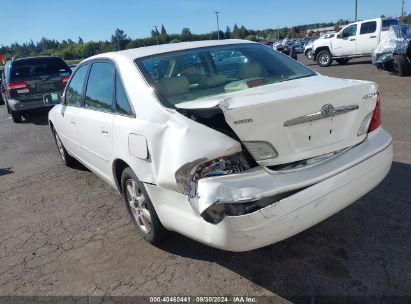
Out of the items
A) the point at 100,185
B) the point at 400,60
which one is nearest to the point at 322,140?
the point at 100,185

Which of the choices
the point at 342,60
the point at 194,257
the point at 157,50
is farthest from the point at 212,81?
the point at 342,60

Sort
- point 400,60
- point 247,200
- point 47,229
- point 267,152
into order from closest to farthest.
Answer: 1. point 247,200
2. point 267,152
3. point 47,229
4. point 400,60

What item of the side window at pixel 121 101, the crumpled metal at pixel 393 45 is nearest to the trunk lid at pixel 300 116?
the side window at pixel 121 101

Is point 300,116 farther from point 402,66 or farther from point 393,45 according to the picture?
point 393,45

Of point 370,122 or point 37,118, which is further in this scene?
point 37,118

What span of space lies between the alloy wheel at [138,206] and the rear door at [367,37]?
54.1ft

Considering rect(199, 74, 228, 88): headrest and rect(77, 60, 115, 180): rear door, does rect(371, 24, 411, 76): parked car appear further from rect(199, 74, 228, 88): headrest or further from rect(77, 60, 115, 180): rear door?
rect(77, 60, 115, 180): rear door

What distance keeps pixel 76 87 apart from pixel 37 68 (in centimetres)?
708

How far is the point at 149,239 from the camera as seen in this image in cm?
314

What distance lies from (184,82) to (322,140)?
3.85 feet

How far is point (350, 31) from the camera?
1752cm

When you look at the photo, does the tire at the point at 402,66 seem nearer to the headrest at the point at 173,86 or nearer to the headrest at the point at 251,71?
the headrest at the point at 251,71

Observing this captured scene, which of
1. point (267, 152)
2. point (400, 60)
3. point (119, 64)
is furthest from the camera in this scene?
point (400, 60)

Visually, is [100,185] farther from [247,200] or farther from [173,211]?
[247,200]
